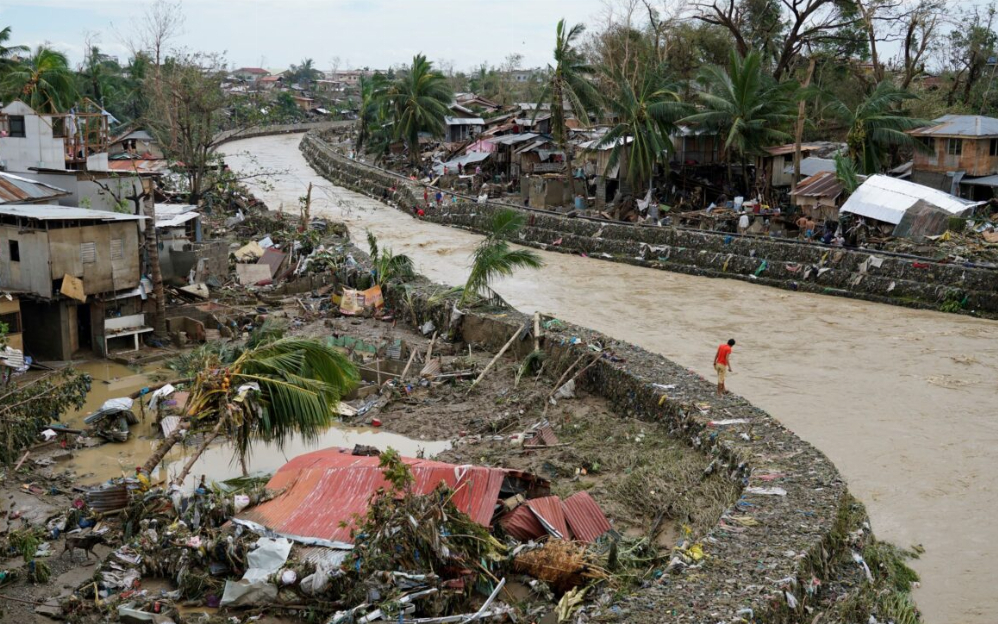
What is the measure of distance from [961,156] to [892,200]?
2994 millimetres

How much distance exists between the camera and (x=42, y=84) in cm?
3612

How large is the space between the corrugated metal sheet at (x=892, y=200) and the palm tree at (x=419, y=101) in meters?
21.7

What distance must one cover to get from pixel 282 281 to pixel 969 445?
585 inches

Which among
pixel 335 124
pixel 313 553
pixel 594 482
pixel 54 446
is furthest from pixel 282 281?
pixel 335 124

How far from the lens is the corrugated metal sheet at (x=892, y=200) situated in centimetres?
2288

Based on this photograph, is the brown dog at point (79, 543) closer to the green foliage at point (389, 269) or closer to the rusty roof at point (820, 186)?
the green foliage at point (389, 269)

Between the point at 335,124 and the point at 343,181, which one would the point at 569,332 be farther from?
the point at 335,124

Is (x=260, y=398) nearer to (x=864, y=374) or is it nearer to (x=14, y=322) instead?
(x=14, y=322)

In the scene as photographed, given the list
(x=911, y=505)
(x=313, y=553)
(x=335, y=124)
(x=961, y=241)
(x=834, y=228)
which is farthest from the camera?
(x=335, y=124)

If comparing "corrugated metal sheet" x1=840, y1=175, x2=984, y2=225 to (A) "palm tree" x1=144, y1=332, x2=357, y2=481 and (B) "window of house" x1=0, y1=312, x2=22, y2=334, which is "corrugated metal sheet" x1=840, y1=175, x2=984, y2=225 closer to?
(A) "palm tree" x1=144, y1=332, x2=357, y2=481

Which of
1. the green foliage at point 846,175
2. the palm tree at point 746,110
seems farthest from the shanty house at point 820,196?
the palm tree at point 746,110

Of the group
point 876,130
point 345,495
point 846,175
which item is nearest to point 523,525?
point 345,495

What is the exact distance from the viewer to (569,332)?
16328 millimetres

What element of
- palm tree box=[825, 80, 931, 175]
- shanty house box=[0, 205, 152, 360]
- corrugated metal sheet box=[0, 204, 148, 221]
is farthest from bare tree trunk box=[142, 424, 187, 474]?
palm tree box=[825, 80, 931, 175]
